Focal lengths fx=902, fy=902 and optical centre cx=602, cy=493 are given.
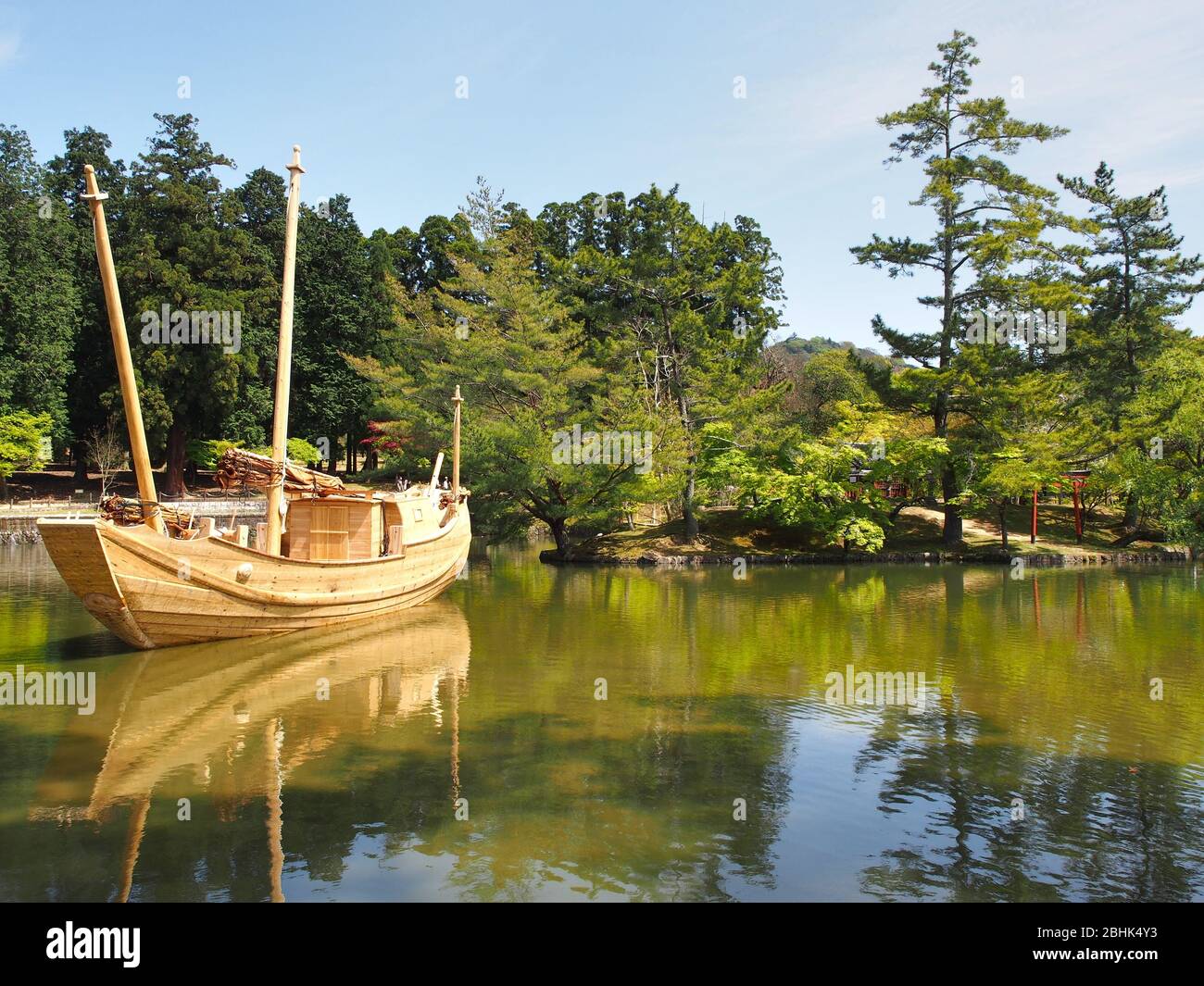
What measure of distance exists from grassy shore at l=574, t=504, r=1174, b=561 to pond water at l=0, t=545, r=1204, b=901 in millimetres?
16134

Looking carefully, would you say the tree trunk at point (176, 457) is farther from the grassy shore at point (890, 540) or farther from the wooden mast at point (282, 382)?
the wooden mast at point (282, 382)

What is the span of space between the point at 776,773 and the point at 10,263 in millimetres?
48684

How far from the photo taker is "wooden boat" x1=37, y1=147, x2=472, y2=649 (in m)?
13.6

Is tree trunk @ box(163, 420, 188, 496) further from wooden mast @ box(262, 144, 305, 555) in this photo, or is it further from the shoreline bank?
wooden mast @ box(262, 144, 305, 555)

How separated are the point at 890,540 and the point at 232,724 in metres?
30.4

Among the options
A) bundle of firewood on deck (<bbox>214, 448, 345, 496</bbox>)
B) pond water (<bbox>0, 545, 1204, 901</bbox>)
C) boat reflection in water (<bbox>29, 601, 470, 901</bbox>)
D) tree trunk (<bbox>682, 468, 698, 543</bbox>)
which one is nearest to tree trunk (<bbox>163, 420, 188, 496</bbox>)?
tree trunk (<bbox>682, 468, 698, 543</bbox>)

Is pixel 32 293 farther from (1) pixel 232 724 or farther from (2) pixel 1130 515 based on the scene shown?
(2) pixel 1130 515

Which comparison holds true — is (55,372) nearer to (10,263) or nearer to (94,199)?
(10,263)

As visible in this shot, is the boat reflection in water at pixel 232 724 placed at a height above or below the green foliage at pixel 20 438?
below

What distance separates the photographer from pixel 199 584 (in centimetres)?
1480

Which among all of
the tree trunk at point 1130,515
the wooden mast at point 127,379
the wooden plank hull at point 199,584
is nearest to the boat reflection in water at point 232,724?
the wooden plank hull at point 199,584

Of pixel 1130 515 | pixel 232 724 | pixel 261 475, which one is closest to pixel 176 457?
pixel 261 475

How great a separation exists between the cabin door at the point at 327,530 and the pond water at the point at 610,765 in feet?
5.49

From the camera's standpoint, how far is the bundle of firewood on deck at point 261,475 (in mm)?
17750
